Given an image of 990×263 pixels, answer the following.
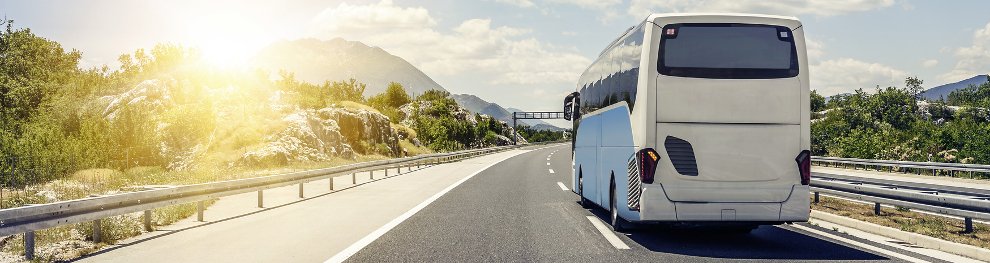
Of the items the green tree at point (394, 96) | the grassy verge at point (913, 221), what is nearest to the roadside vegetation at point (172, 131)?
the grassy verge at point (913, 221)

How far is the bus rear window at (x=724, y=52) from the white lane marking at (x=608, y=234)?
205 cm

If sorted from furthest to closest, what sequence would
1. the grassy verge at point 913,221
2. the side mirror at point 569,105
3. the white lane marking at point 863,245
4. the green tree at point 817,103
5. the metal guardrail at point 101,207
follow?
the green tree at point 817,103 → the side mirror at point 569,105 → the grassy verge at point 913,221 → the white lane marking at point 863,245 → the metal guardrail at point 101,207

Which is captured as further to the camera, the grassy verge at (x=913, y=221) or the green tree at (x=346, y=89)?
the green tree at (x=346, y=89)

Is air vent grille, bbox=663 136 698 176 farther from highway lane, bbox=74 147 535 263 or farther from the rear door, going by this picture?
highway lane, bbox=74 147 535 263

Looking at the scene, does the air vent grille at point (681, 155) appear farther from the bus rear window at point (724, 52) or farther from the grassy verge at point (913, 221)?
the grassy verge at point (913, 221)

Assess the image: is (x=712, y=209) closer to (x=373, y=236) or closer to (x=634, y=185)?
(x=634, y=185)

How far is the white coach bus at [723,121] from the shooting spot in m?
7.80

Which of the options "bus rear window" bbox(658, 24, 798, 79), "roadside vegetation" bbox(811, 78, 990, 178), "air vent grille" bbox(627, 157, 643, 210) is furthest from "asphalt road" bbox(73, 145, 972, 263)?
"roadside vegetation" bbox(811, 78, 990, 178)

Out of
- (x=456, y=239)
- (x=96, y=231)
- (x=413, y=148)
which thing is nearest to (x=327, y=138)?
(x=413, y=148)

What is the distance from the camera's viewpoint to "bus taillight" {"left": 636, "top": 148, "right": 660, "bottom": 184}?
25.6ft

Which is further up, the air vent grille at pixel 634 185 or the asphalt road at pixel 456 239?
the air vent grille at pixel 634 185

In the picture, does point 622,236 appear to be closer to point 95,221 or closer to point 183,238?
point 183,238

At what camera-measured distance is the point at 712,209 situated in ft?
25.5

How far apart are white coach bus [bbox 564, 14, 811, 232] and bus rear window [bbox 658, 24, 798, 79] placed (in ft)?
0.04
